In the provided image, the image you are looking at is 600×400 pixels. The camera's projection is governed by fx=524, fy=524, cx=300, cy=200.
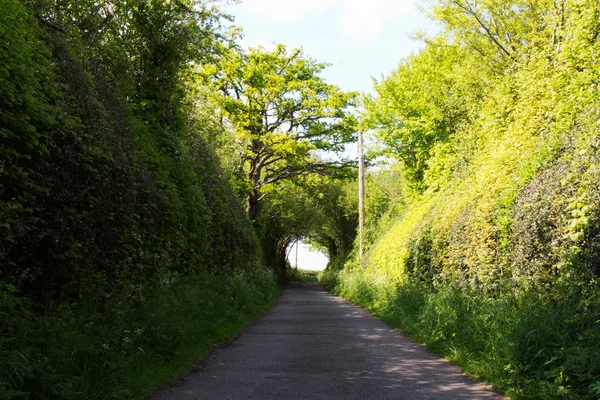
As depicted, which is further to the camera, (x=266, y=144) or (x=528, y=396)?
(x=266, y=144)

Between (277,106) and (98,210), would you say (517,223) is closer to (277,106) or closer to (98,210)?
(98,210)

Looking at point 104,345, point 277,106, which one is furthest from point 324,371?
point 277,106

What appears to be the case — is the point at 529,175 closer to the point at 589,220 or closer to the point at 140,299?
the point at 589,220

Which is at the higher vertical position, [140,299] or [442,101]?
[442,101]

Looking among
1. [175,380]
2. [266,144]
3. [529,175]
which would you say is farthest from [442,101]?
[175,380]

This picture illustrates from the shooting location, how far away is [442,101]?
81.0ft

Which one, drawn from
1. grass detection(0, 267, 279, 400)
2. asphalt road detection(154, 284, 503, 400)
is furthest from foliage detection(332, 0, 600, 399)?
grass detection(0, 267, 279, 400)

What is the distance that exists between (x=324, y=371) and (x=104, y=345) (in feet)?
10.2

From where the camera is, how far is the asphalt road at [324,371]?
6156 millimetres

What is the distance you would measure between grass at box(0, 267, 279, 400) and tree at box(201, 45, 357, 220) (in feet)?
70.8

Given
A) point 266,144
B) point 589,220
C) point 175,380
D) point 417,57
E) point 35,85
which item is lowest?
point 175,380

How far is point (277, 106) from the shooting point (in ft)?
104

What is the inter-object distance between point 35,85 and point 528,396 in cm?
Answer: 642

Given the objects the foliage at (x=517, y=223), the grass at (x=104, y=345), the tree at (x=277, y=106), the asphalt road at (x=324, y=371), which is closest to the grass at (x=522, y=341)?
the foliage at (x=517, y=223)
